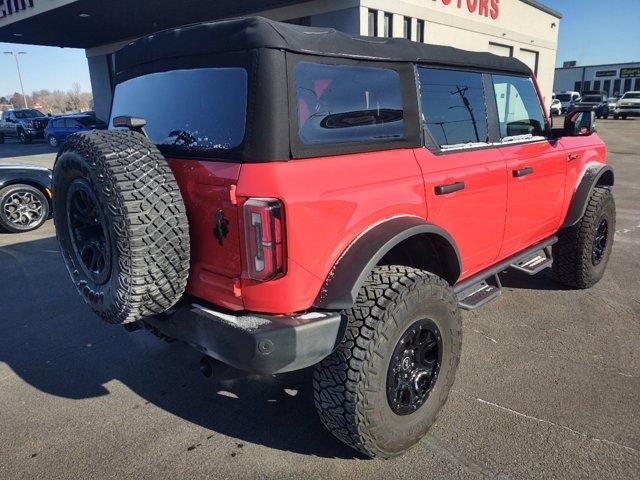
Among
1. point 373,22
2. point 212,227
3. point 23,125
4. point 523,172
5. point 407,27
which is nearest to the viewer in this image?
point 212,227

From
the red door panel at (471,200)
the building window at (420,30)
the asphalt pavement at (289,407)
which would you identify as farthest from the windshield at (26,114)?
the red door panel at (471,200)

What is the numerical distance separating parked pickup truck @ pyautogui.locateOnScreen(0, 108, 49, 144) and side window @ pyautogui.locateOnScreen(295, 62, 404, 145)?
3150 cm

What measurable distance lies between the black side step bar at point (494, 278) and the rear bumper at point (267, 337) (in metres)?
1.25

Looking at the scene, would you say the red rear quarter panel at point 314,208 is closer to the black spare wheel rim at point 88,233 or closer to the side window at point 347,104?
the side window at point 347,104

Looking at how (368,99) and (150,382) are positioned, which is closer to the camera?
(368,99)

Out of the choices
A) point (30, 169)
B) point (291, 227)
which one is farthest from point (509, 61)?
point (30, 169)

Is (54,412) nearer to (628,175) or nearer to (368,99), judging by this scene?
(368,99)

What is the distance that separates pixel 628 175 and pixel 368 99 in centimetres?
1152

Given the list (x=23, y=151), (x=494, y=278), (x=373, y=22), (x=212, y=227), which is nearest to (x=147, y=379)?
(x=212, y=227)

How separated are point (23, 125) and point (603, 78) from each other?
202 ft

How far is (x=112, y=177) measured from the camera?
6.86ft

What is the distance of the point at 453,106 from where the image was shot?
120 inches

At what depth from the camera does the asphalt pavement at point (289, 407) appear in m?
2.46

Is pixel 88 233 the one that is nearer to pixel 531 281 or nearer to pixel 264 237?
pixel 264 237
